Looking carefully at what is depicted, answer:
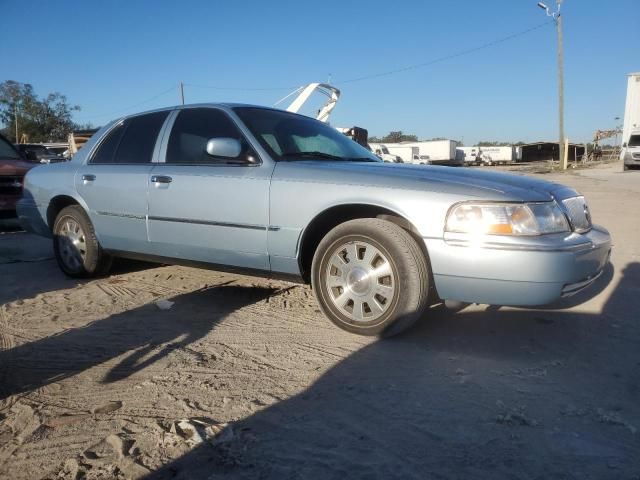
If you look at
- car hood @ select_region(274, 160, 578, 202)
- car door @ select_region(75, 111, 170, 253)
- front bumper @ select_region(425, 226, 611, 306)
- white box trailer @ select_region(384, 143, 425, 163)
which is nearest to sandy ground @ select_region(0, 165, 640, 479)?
front bumper @ select_region(425, 226, 611, 306)

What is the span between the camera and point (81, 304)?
393cm

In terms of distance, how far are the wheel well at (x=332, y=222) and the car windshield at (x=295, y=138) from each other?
22.8 inches

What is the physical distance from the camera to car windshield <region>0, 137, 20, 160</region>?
8833mm

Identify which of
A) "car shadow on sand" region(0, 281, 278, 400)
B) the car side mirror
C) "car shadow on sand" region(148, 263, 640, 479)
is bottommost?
"car shadow on sand" region(148, 263, 640, 479)

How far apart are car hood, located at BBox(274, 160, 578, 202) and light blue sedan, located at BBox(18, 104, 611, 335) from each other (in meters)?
0.01

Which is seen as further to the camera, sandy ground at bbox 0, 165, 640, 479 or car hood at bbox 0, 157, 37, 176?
car hood at bbox 0, 157, 37, 176

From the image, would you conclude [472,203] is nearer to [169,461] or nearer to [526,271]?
[526,271]

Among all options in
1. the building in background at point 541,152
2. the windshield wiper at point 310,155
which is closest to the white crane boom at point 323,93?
the windshield wiper at point 310,155

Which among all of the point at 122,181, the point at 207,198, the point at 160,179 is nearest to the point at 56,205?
the point at 122,181

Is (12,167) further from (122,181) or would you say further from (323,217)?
(323,217)

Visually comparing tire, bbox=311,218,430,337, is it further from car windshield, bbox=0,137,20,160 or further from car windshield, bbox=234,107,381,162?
car windshield, bbox=0,137,20,160

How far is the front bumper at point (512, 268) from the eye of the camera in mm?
2686

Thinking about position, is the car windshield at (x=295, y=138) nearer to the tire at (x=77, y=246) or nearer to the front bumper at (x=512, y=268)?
the front bumper at (x=512, y=268)

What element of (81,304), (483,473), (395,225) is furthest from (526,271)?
(81,304)
